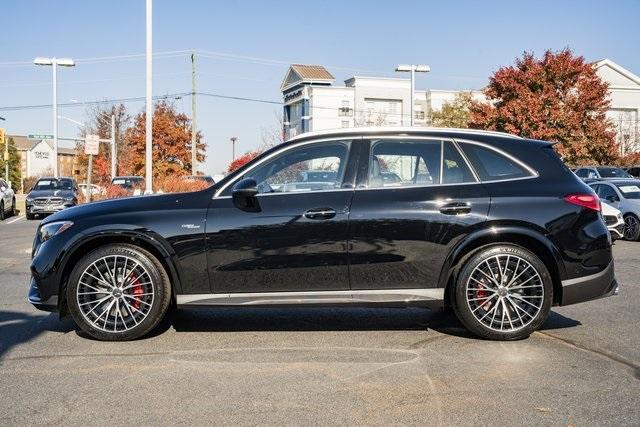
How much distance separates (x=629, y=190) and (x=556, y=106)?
15.2 meters

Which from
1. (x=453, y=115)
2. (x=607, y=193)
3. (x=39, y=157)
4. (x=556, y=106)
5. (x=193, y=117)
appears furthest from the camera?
(x=39, y=157)

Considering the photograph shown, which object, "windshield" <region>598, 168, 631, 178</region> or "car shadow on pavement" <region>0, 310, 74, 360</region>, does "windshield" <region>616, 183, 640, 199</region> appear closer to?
"windshield" <region>598, 168, 631, 178</region>

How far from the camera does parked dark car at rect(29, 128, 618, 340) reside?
560 cm

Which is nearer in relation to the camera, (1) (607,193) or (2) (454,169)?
(2) (454,169)

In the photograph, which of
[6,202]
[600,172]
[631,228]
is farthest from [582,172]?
[6,202]

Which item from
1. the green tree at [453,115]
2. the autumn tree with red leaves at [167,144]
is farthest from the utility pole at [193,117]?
the green tree at [453,115]

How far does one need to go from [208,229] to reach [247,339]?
100cm

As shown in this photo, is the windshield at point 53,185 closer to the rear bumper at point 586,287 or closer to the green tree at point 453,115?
the rear bumper at point 586,287

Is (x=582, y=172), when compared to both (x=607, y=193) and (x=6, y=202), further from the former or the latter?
(x=6, y=202)

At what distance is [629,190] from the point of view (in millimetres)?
16281

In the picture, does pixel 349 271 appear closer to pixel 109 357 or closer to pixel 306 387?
pixel 306 387

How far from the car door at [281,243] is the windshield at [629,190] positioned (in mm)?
12522

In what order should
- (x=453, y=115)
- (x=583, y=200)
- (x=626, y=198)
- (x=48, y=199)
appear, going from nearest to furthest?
(x=583, y=200) < (x=626, y=198) < (x=48, y=199) < (x=453, y=115)

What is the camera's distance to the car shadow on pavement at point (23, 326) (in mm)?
5795
